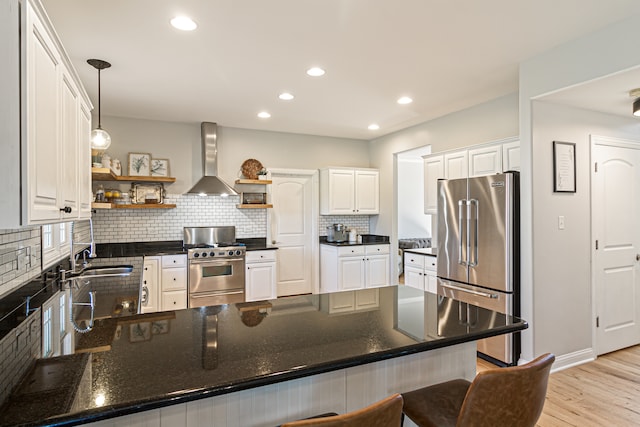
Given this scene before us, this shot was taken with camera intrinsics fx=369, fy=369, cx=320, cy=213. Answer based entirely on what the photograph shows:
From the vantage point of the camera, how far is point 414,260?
467 centimetres

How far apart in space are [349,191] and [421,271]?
1949 mm

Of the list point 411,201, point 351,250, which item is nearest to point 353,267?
point 351,250

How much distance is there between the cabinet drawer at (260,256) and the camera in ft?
16.9

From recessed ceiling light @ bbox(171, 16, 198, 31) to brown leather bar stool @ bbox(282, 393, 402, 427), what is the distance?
2.49m

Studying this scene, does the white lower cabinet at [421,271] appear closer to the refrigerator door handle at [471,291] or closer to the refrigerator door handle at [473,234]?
the refrigerator door handle at [471,291]

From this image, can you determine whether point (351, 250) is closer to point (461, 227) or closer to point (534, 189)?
point (461, 227)

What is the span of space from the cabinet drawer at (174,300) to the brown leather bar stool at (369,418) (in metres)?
4.13

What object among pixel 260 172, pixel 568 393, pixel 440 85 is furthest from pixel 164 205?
pixel 568 393

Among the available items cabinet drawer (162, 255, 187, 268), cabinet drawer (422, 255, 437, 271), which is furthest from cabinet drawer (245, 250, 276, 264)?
cabinet drawer (422, 255, 437, 271)

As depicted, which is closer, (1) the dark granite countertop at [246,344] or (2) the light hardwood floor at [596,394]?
(1) the dark granite countertop at [246,344]

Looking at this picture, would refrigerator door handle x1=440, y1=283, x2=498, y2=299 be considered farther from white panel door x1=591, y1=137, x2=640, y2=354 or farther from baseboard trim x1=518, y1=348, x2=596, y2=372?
white panel door x1=591, y1=137, x2=640, y2=354

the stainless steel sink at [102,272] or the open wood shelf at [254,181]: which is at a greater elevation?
the open wood shelf at [254,181]

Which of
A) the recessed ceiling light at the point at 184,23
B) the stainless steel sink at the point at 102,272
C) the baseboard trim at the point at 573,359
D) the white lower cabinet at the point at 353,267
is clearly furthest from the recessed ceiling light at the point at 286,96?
the baseboard trim at the point at 573,359

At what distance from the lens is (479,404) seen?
1.20 metres
